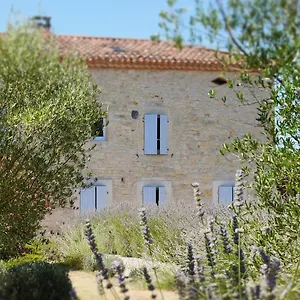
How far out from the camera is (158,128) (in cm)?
1489

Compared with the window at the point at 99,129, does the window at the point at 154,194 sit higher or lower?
lower

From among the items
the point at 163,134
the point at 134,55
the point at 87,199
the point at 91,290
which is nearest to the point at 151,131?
the point at 163,134

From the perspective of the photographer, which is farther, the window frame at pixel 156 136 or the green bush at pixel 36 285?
the window frame at pixel 156 136

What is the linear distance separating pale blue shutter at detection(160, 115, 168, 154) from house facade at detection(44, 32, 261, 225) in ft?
0.08

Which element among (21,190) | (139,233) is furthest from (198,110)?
(21,190)

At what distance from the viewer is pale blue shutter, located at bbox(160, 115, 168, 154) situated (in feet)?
48.9

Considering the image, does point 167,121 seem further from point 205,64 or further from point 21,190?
point 21,190

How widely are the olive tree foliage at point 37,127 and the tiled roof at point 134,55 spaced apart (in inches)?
245

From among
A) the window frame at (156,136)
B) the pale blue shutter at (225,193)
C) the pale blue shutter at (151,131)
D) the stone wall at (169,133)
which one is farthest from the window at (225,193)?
the pale blue shutter at (151,131)

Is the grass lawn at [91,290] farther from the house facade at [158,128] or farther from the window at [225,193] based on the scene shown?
the window at [225,193]

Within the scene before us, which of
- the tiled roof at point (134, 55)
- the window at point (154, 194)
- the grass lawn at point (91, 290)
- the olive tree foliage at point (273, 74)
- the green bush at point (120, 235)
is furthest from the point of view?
the window at point (154, 194)

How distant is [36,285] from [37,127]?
1822mm

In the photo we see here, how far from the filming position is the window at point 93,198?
14.6 m

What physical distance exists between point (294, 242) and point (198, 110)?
28.3ft
